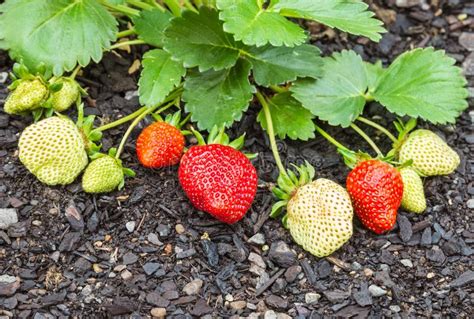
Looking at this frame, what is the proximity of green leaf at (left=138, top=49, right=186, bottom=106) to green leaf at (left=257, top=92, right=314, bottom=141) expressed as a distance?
1.04ft

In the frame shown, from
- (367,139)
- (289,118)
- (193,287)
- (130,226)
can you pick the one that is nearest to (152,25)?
(289,118)

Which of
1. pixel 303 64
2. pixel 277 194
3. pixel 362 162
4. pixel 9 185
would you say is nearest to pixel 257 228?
pixel 277 194

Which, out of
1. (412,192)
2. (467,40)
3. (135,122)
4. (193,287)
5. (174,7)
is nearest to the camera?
(193,287)

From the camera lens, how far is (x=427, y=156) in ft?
8.86

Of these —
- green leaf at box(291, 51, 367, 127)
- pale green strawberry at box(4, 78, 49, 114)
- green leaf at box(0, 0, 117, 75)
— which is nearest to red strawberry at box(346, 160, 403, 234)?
green leaf at box(291, 51, 367, 127)

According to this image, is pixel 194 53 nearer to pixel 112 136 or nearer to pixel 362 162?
pixel 112 136

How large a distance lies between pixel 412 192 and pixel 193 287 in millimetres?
729

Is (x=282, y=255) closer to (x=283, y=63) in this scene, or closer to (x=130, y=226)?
(x=130, y=226)

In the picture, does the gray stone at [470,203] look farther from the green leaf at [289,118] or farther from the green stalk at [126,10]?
the green stalk at [126,10]

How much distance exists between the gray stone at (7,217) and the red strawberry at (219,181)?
19.5 inches

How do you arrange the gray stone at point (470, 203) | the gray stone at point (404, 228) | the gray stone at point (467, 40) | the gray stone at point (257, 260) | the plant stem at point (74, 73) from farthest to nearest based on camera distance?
the gray stone at point (467, 40) → the plant stem at point (74, 73) → the gray stone at point (470, 203) → the gray stone at point (404, 228) → the gray stone at point (257, 260)

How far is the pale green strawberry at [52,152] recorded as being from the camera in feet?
8.38

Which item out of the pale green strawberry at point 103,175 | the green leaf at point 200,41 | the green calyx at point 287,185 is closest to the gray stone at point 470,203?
the green calyx at point 287,185

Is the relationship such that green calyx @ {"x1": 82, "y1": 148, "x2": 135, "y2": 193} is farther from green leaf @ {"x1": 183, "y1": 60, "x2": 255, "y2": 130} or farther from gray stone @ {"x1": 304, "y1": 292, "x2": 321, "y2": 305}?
gray stone @ {"x1": 304, "y1": 292, "x2": 321, "y2": 305}
